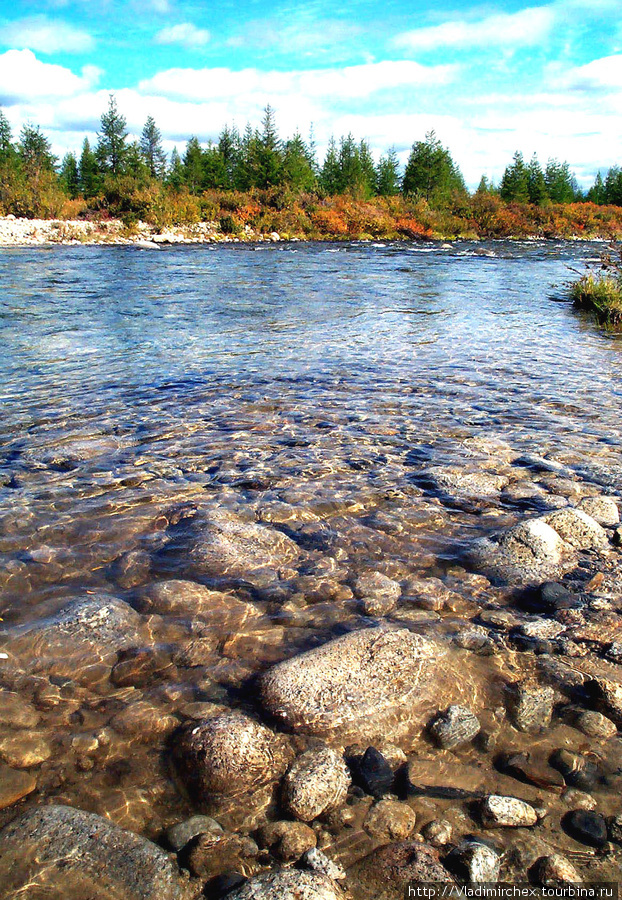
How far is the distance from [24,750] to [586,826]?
2.09 m

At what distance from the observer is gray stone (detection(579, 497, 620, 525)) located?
13.4 feet

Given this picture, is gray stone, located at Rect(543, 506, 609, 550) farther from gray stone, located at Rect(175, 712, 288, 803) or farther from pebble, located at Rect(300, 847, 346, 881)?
pebble, located at Rect(300, 847, 346, 881)

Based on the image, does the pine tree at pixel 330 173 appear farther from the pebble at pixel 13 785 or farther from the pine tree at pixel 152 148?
the pebble at pixel 13 785

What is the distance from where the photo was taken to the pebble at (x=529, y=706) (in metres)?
2.50

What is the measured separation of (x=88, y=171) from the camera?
216ft

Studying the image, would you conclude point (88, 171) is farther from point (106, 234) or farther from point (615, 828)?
point (615, 828)

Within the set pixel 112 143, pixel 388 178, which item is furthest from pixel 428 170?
pixel 112 143

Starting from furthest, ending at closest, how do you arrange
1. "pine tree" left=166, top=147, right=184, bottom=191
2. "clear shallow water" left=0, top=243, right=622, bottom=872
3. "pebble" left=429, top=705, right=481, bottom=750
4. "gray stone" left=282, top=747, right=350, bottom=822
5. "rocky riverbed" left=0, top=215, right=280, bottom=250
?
1. "pine tree" left=166, top=147, right=184, bottom=191
2. "rocky riverbed" left=0, top=215, right=280, bottom=250
3. "clear shallow water" left=0, top=243, right=622, bottom=872
4. "pebble" left=429, top=705, right=481, bottom=750
5. "gray stone" left=282, top=747, right=350, bottom=822

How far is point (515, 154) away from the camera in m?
82.2

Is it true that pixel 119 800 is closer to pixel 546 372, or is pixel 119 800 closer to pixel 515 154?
pixel 546 372

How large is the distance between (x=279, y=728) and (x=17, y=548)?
2197 millimetres

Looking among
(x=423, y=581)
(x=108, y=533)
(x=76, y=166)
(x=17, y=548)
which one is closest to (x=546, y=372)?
(x=423, y=581)

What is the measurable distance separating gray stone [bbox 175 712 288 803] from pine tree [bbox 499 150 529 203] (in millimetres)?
87745

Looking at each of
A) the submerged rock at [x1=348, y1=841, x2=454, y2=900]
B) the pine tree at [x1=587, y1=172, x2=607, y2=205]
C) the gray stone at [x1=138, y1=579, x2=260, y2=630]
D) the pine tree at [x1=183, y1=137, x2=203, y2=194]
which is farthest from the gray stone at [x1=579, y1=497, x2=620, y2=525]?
the pine tree at [x1=587, y1=172, x2=607, y2=205]
